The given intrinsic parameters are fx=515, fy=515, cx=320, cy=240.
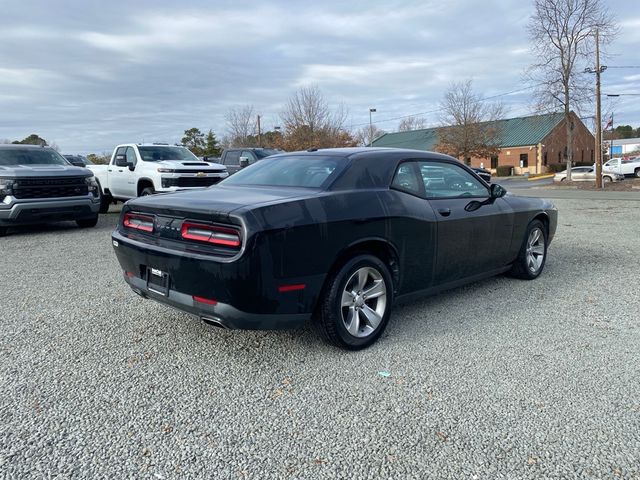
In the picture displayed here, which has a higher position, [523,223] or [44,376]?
[523,223]

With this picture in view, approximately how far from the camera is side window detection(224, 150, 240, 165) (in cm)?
1742

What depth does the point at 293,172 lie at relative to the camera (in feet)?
15.0

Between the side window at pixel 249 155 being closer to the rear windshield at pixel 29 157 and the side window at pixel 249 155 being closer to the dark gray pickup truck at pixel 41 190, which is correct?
the rear windshield at pixel 29 157

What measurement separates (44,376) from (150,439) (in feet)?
4.05

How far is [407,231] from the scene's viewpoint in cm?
426

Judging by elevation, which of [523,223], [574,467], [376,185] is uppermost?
[376,185]

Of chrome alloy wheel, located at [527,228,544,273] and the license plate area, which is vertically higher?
the license plate area

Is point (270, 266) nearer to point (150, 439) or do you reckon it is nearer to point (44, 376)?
point (150, 439)

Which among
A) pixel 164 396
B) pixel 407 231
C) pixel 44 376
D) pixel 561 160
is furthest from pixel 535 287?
pixel 561 160

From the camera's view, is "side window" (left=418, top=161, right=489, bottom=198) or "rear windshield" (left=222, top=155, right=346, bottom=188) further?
"side window" (left=418, top=161, right=489, bottom=198)

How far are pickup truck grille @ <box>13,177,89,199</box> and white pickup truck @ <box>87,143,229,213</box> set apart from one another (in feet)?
4.55

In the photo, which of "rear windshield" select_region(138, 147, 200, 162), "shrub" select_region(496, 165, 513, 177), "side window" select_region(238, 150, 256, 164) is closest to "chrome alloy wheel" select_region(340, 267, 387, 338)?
"rear windshield" select_region(138, 147, 200, 162)

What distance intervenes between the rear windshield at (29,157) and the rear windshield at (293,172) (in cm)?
765

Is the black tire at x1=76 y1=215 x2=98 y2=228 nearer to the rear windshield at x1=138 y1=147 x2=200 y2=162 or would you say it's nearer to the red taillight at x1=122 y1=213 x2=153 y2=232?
the rear windshield at x1=138 y1=147 x2=200 y2=162
